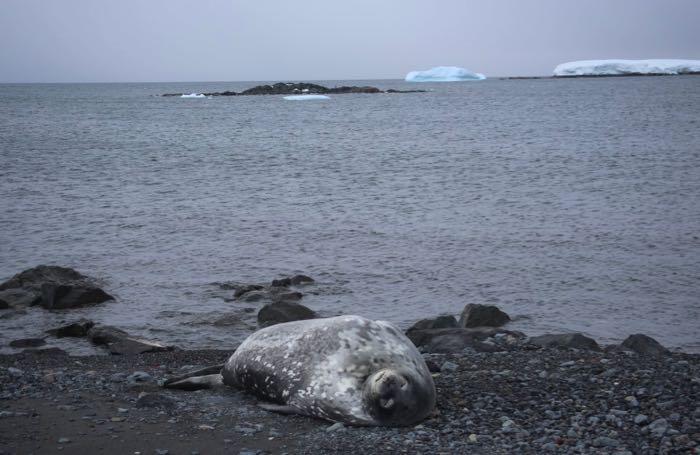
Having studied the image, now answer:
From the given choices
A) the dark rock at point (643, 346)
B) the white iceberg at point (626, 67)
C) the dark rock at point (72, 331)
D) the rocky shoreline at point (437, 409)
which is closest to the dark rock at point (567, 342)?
the rocky shoreline at point (437, 409)

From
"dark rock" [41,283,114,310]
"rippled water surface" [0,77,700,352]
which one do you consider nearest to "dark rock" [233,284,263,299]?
"rippled water surface" [0,77,700,352]

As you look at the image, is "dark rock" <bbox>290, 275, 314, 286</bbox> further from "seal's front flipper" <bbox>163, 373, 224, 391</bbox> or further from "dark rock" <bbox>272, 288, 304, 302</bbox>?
"seal's front flipper" <bbox>163, 373, 224, 391</bbox>

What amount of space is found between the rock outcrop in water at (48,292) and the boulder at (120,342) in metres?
1.76

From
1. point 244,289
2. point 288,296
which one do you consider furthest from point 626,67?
point 288,296

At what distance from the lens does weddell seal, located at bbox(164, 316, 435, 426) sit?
17.7ft

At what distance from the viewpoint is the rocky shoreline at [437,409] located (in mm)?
5082

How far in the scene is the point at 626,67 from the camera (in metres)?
156

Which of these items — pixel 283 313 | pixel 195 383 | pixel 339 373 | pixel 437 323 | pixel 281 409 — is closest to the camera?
pixel 339 373

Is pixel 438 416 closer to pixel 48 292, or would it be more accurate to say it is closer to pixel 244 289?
pixel 244 289

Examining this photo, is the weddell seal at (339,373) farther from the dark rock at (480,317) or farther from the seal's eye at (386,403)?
the dark rock at (480,317)

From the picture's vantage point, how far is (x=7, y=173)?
93.2 ft

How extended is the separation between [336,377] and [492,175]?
2241 cm

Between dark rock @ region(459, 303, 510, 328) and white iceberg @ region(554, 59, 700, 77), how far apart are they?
159106mm

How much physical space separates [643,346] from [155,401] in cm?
571
